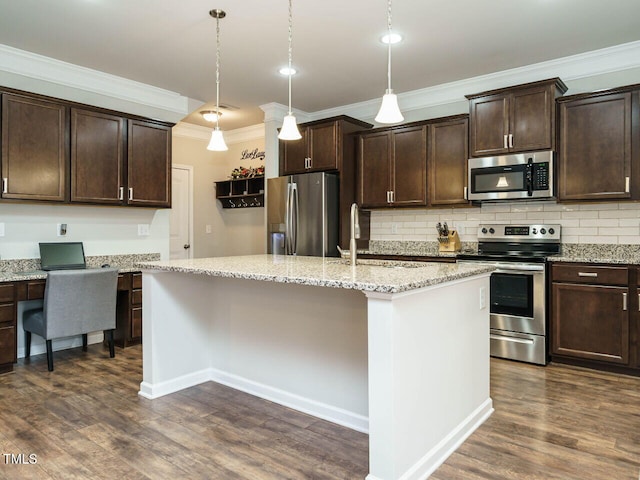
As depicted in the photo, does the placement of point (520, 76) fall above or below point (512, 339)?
above

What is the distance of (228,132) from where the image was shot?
6.81m

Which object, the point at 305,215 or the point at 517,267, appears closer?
the point at 517,267

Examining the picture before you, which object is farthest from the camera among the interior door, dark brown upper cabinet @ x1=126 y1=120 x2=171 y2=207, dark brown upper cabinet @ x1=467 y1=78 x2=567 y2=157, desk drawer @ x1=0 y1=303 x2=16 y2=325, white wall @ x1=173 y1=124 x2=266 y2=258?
white wall @ x1=173 y1=124 x2=266 y2=258

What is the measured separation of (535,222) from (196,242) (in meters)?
4.50

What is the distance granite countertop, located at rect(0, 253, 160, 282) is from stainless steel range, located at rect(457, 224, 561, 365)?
9.69 ft

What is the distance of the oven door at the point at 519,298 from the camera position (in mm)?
3631

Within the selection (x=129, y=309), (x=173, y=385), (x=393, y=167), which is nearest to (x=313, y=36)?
(x=393, y=167)

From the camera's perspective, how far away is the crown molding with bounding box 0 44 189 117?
372 cm

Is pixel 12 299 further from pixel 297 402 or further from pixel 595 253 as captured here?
pixel 595 253

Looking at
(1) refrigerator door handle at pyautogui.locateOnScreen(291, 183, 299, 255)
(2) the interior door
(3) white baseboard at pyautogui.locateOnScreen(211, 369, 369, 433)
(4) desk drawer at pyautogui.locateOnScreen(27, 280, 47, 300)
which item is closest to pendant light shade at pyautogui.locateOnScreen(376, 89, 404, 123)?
(3) white baseboard at pyautogui.locateOnScreen(211, 369, 369, 433)

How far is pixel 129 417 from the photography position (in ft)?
8.46

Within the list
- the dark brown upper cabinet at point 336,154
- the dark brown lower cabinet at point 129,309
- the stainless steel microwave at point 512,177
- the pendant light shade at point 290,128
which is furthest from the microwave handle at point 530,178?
the dark brown lower cabinet at point 129,309

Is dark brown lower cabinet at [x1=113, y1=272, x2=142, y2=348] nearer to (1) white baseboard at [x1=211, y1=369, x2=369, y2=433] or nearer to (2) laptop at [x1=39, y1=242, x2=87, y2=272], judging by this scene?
(2) laptop at [x1=39, y1=242, x2=87, y2=272]

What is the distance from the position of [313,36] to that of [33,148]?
244cm
